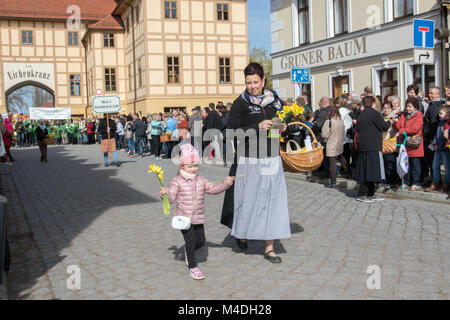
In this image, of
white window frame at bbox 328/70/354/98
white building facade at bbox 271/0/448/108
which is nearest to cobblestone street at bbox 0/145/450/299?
white building facade at bbox 271/0/448/108

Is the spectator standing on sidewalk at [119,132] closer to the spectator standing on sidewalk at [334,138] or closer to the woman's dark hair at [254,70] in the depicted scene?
the spectator standing on sidewalk at [334,138]

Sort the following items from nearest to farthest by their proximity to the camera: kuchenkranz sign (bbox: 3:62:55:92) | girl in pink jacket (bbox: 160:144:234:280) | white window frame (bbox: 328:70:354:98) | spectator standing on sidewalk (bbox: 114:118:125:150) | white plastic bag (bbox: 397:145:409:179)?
1. girl in pink jacket (bbox: 160:144:234:280)
2. white plastic bag (bbox: 397:145:409:179)
3. white window frame (bbox: 328:70:354:98)
4. spectator standing on sidewalk (bbox: 114:118:125:150)
5. kuchenkranz sign (bbox: 3:62:55:92)

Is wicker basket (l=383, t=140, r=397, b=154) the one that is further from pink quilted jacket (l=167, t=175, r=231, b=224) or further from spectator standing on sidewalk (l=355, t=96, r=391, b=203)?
pink quilted jacket (l=167, t=175, r=231, b=224)

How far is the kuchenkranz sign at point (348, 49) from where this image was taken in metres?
16.5

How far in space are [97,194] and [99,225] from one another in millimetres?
3538

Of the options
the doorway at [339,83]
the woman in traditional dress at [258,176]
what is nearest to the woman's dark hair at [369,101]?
the woman in traditional dress at [258,176]

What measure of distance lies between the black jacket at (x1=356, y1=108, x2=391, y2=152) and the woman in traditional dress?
3900 mm

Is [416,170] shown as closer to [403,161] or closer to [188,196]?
[403,161]

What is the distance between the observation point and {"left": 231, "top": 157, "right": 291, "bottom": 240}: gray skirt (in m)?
5.35

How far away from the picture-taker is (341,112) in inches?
455

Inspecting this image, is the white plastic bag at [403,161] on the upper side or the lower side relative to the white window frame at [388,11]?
lower

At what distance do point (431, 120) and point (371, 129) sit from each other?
4.30 ft

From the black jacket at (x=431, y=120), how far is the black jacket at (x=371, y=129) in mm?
1026
